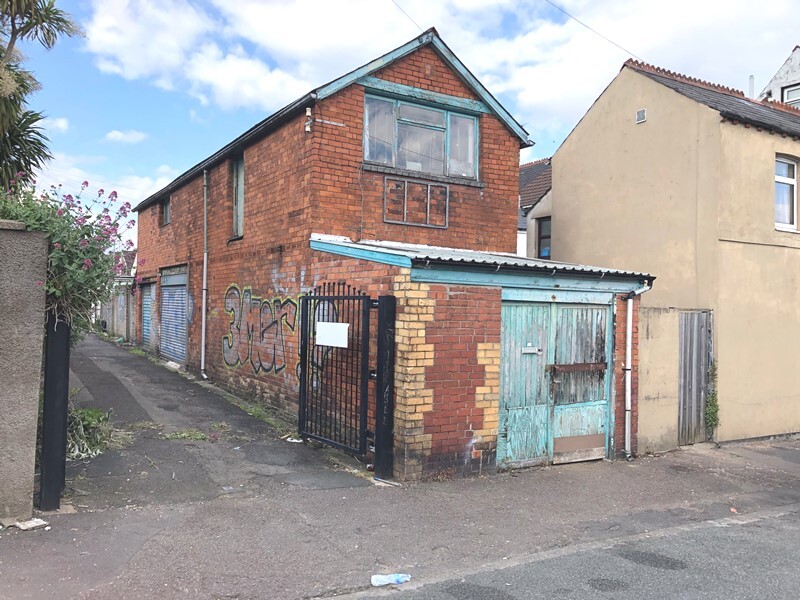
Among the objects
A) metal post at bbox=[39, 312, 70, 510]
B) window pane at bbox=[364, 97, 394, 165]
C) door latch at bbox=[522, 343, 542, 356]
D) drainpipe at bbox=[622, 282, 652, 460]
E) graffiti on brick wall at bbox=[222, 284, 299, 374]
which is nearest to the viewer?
metal post at bbox=[39, 312, 70, 510]

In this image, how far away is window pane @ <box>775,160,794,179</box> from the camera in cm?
1087

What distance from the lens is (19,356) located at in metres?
4.95

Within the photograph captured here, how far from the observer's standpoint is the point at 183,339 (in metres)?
14.7

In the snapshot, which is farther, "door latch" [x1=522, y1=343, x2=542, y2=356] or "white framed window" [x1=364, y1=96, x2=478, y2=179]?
"white framed window" [x1=364, y1=96, x2=478, y2=179]

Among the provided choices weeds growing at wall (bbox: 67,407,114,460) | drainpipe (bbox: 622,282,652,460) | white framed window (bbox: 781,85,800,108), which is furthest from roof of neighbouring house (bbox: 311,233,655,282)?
white framed window (bbox: 781,85,800,108)

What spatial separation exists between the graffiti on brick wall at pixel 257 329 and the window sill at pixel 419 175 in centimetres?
237

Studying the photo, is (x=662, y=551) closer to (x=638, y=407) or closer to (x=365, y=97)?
(x=638, y=407)

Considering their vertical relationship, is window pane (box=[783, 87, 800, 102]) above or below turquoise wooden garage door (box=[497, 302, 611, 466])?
above

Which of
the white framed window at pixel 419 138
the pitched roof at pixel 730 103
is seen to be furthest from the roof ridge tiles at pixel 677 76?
the white framed window at pixel 419 138

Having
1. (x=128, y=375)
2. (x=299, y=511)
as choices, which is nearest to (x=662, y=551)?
(x=299, y=511)

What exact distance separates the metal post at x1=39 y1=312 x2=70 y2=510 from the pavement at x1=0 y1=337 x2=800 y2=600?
0.28 m

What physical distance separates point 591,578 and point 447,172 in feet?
23.0

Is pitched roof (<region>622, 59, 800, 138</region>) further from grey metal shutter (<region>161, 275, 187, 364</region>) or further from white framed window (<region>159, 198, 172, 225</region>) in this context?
white framed window (<region>159, 198, 172, 225</region>)

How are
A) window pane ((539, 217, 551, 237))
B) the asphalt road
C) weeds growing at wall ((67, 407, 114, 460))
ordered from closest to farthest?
the asphalt road, weeds growing at wall ((67, 407, 114, 460)), window pane ((539, 217, 551, 237))
